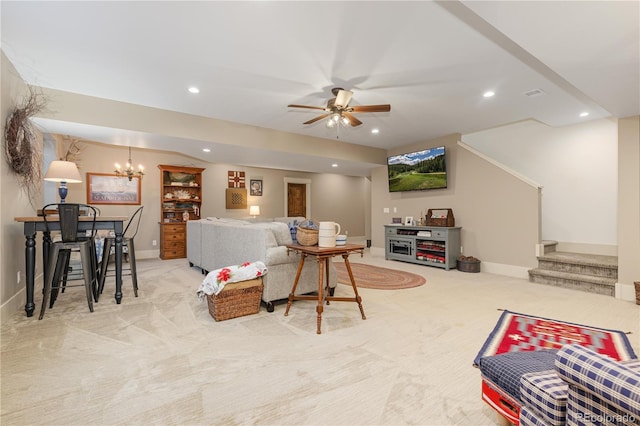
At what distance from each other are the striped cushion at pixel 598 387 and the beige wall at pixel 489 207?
4632mm

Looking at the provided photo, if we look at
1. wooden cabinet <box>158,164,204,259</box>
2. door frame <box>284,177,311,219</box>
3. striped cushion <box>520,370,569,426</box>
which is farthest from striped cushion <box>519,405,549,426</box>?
door frame <box>284,177,311,219</box>

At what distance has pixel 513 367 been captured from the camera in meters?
1.35

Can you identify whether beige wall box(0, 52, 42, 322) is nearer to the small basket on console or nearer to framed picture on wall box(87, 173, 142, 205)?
framed picture on wall box(87, 173, 142, 205)

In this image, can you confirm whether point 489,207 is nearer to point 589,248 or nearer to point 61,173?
point 589,248

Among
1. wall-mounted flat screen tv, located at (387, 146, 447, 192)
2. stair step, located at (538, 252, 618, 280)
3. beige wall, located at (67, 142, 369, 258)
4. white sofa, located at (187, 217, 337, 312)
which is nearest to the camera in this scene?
white sofa, located at (187, 217, 337, 312)

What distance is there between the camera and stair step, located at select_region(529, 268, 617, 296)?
3.95m

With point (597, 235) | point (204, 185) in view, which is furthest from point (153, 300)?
point (597, 235)

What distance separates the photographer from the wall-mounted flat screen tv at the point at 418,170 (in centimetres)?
601

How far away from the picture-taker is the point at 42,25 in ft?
8.23

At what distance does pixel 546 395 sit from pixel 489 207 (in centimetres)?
499

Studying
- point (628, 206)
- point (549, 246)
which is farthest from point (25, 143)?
point (549, 246)

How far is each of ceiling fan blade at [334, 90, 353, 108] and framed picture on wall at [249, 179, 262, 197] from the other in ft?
17.6

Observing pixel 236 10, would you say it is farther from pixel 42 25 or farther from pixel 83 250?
pixel 83 250

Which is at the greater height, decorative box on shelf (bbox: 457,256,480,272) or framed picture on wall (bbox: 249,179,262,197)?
framed picture on wall (bbox: 249,179,262,197)
